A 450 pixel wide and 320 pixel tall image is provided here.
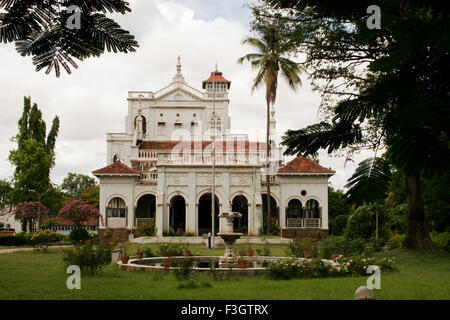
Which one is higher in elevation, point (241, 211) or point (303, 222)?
point (241, 211)

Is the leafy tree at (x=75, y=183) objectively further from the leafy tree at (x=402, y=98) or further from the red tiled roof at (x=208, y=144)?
the leafy tree at (x=402, y=98)

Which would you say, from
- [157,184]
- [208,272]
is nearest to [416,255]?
[208,272]

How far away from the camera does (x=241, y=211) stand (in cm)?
4006

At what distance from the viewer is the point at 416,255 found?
18.4m

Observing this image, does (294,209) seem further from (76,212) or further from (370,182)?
(370,182)

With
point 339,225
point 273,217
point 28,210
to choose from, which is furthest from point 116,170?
point 339,225

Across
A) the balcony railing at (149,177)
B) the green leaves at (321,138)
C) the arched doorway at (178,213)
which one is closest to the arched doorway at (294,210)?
the arched doorway at (178,213)

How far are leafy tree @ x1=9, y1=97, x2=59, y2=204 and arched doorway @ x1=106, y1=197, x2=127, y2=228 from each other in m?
9.08

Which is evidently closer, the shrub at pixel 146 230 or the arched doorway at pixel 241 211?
the shrub at pixel 146 230

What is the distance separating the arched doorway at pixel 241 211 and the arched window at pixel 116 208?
9.36m

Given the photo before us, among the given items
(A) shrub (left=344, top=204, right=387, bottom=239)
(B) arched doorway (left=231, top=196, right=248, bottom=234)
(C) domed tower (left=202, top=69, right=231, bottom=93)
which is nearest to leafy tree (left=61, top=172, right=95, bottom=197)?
(C) domed tower (left=202, top=69, right=231, bottom=93)

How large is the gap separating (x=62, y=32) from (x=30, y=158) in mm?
44099

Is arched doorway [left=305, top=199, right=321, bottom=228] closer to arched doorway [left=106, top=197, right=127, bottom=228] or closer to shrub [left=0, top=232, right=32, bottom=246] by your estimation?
arched doorway [left=106, top=197, right=127, bottom=228]

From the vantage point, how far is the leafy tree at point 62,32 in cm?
231
